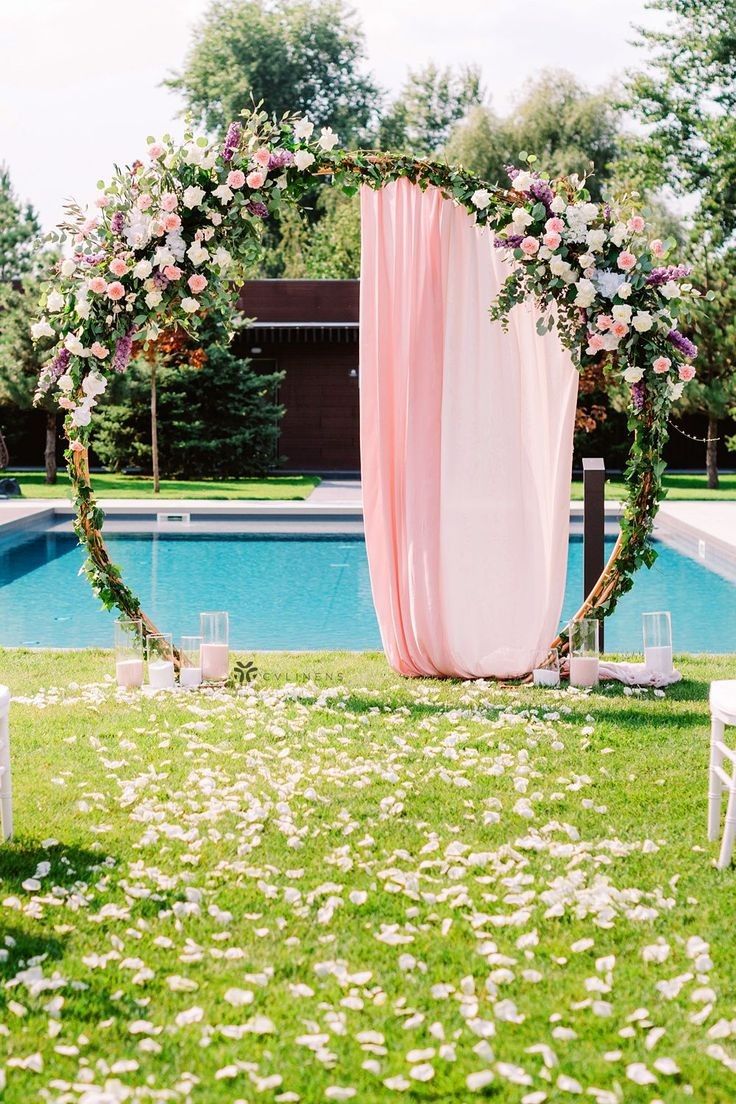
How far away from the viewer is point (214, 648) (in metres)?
6.61

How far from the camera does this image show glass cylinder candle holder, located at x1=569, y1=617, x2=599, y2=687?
656 centimetres

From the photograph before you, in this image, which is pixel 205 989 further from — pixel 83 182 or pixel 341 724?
pixel 83 182

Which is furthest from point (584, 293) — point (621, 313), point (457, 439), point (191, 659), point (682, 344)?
point (191, 659)

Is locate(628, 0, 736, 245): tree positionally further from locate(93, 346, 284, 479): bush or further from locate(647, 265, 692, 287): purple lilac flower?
locate(647, 265, 692, 287): purple lilac flower

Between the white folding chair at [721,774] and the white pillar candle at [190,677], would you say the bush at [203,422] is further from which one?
the white folding chair at [721,774]

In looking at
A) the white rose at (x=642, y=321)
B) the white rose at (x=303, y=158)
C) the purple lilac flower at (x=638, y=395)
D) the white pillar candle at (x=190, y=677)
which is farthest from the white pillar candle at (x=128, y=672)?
the white rose at (x=642, y=321)

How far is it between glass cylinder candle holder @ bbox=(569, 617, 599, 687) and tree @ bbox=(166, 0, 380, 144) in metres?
34.7

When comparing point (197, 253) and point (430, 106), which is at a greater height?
point (430, 106)

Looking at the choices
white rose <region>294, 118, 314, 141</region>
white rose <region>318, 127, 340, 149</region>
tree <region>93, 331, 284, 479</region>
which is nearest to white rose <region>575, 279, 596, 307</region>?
white rose <region>318, 127, 340, 149</region>

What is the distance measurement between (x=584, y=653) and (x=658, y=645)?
38cm

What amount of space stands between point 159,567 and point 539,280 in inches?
271

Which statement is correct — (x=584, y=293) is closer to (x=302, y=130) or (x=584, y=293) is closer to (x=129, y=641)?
(x=302, y=130)

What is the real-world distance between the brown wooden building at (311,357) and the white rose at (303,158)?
15.3 metres

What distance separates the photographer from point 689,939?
3.36 m
